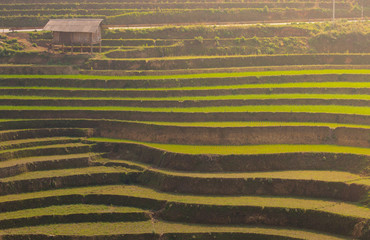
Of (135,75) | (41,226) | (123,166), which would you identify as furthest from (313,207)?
(135,75)

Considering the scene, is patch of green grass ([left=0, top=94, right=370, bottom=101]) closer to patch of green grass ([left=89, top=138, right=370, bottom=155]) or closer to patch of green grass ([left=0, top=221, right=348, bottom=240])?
patch of green grass ([left=89, top=138, right=370, bottom=155])

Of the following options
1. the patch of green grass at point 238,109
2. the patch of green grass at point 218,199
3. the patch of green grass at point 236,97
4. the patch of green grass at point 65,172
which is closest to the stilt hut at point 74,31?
the patch of green grass at point 236,97

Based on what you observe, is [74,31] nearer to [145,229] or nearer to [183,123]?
[183,123]

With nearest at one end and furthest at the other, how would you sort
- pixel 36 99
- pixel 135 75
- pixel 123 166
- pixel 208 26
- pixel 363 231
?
pixel 363 231
pixel 123 166
pixel 36 99
pixel 135 75
pixel 208 26

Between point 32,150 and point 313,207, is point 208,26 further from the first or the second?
point 313,207

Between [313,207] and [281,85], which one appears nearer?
[313,207]

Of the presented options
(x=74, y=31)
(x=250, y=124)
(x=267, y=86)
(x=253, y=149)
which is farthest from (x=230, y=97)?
(x=74, y=31)

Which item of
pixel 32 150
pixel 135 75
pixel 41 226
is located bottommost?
pixel 41 226
